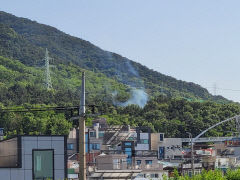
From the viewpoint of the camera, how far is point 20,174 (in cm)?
5591

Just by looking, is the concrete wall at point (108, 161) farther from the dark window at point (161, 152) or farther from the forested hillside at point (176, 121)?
the forested hillside at point (176, 121)

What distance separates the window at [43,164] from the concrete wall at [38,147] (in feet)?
1.02

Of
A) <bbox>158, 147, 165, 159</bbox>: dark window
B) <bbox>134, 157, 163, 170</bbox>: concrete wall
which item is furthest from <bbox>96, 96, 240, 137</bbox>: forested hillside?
<bbox>134, 157, 163, 170</bbox>: concrete wall

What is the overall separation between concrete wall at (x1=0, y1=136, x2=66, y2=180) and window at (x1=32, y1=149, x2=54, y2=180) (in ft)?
1.02

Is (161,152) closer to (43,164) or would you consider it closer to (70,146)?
(70,146)

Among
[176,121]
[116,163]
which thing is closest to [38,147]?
[116,163]

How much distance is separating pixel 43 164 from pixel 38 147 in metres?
1.31

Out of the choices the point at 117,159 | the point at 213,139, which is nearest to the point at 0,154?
the point at 117,159

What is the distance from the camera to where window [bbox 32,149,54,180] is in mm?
56625

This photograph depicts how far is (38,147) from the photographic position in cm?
5706

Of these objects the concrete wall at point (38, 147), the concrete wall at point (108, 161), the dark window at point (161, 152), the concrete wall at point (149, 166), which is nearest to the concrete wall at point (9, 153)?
the concrete wall at point (38, 147)

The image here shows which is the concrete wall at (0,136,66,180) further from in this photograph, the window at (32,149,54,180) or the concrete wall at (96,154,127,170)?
the concrete wall at (96,154,127,170)

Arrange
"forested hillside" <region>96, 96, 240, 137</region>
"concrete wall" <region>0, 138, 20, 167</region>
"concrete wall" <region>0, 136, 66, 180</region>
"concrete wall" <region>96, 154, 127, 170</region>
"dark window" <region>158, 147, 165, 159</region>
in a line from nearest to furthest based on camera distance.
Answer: "concrete wall" <region>0, 136, 66, 180</region> < "concrete wall" <region>0, 138, 20, 167</region> < "concrete wall" <region>96, 154, 127, 170</region> < "dark window" <region>158, 147, 165, 159</region> < "forested hillside" <region>96, 96, 240, 137</region>

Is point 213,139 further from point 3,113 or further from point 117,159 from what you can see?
point 117,159
